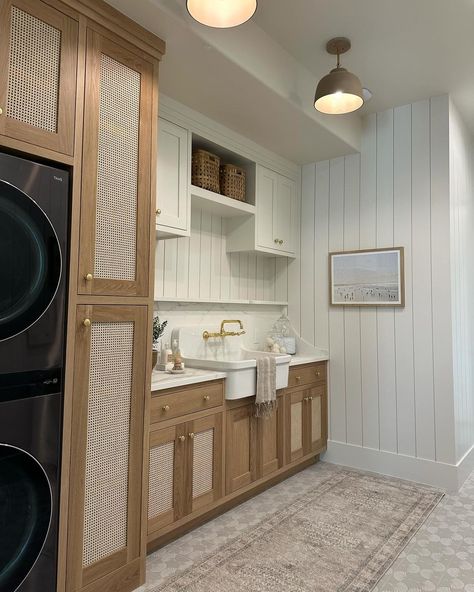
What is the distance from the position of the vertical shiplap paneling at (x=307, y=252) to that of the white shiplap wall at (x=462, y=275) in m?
1.11

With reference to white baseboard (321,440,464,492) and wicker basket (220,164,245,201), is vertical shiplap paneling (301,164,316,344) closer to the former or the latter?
wicker basket (220,164,245,201)

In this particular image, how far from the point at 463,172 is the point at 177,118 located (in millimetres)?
2426

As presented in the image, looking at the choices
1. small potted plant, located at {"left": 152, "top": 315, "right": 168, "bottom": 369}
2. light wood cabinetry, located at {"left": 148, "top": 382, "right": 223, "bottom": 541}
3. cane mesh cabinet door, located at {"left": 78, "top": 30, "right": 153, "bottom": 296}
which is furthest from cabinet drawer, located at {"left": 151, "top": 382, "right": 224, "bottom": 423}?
cane mesh cabinet door, located at {"left": 78, "top": 30, "right": 153, "bottom": 296}

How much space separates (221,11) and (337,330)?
99.8 inches

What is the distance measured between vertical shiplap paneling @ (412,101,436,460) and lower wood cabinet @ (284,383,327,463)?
0.73m

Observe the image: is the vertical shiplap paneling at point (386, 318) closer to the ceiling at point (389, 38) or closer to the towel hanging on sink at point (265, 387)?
the ceiling at point (389, 38)

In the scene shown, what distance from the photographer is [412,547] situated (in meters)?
2.28

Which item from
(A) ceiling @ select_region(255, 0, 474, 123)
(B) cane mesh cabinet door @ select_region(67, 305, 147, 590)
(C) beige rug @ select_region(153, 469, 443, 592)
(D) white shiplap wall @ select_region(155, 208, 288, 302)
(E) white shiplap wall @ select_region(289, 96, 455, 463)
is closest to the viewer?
(B) cane mesh cabinet door @ select_region(67, 305, 147, 590)

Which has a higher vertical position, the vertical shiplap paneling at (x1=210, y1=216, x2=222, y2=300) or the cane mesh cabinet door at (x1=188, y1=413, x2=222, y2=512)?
the vertical shiplap paneling at (x1=210, y1=216, x2=222, y2=300)

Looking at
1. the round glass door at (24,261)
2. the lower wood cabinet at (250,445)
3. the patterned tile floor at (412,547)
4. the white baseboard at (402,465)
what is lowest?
the patterned tile floor at (412,547)

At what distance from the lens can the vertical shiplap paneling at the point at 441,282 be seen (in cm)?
308

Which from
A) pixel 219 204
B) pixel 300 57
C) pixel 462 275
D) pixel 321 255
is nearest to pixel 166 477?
pixel 219 204

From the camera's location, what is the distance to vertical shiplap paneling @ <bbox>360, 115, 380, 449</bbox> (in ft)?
11.2

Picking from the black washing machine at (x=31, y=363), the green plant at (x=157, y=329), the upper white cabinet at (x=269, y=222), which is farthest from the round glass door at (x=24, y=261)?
the upper white cabinet at (x=269, y=222)
